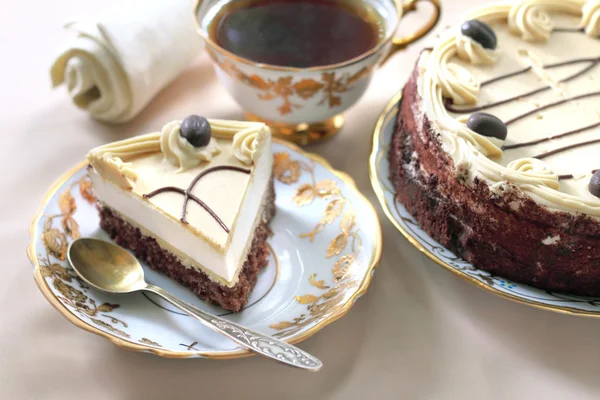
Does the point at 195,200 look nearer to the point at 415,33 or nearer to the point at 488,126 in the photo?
the point at 488,126

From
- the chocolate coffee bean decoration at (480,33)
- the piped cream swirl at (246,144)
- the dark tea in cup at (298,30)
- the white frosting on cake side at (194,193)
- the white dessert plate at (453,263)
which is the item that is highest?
the chocolate coffee bean decoration at (480,33)

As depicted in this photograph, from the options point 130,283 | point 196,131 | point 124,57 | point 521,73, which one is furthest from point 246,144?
point 521,73

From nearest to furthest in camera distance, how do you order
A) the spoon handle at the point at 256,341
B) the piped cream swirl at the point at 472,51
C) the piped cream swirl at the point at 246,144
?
the spoon handle at the point at 256,341
the piped cream swirl at the point at 246,144
the piped cream swirl at the point at 472,51

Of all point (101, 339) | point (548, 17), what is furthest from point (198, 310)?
point (548, 17)

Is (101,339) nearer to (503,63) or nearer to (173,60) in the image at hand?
(173,60)

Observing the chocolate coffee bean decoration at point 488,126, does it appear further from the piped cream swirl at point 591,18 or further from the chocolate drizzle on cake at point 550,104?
the piped cream swirl at point 591,18

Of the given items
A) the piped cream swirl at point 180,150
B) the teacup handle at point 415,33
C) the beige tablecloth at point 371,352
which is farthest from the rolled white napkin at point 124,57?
the teacup handle at point 415,33

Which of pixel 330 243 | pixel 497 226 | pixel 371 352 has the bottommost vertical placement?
pixel 371 352
